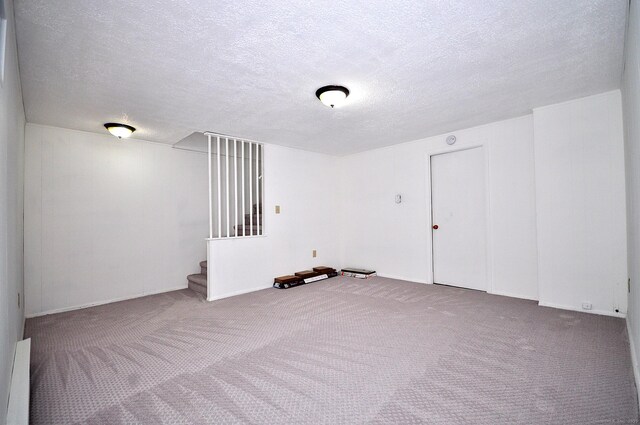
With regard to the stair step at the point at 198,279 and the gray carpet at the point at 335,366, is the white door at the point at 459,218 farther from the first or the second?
the stair step at the point at 198,279

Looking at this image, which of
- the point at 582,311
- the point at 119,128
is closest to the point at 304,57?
the point at 119,128

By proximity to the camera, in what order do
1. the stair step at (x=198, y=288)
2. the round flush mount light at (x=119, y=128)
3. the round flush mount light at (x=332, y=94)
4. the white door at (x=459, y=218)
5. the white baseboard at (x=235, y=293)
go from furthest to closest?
the stair step at (x=198, y=288) < the white door at (x=459, y=218) < the white baseboard at (x=235, y=293) < the round flush mount light at (x=119, y=128) < the round flush mount light at (x=332, y=94)

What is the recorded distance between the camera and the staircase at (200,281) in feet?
15.7

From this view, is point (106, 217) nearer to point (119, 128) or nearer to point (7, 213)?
point (119, 128)

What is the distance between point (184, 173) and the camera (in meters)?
5.38

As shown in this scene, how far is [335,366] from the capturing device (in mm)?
2402

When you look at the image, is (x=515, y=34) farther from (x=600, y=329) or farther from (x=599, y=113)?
(x=600, y=329)

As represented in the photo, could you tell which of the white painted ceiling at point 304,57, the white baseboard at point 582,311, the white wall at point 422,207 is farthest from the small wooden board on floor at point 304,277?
the white baseboard at point 582,311

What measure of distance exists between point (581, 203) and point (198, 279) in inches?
Answer: 212

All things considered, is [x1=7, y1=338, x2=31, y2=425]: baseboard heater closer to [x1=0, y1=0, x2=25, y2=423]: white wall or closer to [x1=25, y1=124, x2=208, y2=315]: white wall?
[x1=0, y1=0, x2=25, y2=423]: white wall

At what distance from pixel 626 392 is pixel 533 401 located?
0.65 metres

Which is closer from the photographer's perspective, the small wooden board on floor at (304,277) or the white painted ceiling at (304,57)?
the white painted ceiling at (304,57)

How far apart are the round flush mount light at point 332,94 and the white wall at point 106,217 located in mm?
3366

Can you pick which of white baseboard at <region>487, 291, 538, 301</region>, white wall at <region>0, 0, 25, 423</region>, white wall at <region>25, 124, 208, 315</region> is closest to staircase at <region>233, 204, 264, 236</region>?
white wall at <region>25, 124, 208, 315</region>
